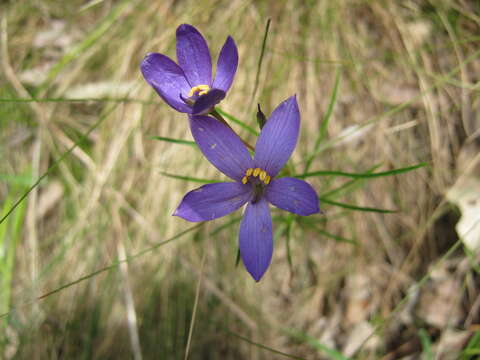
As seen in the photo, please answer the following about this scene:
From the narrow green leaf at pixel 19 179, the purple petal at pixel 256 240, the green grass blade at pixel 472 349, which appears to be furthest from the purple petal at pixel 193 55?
the narrow green leaf at pixel 19 179

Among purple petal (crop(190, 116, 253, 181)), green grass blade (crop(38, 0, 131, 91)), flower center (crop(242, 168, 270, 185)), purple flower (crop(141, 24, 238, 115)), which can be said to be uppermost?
green grass blade (crop(38, 0, 131, 91))

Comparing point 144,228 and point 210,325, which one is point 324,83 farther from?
point 210,325

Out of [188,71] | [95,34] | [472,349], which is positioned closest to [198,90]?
[188,71]

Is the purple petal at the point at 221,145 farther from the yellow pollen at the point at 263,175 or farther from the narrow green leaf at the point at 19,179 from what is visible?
the narrow green leaf at the point at 19,179

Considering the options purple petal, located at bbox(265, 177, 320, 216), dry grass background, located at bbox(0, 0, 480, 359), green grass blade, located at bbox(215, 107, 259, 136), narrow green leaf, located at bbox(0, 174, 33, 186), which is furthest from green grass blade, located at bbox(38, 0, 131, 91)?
→ purple petal, located at bbox(265, 177, 320, 216)

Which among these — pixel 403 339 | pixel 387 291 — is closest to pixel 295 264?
pixel 387 291

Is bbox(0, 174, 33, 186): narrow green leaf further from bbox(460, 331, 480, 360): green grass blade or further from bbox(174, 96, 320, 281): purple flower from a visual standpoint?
bbox(460, 331, 480, 360): green grass blade

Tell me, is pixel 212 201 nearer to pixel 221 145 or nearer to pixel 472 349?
pixel 221 145
